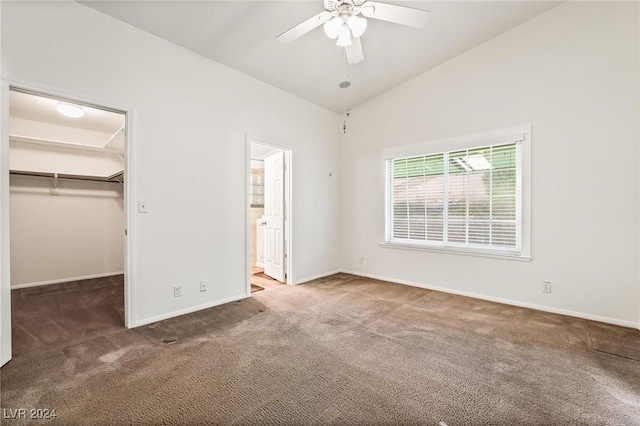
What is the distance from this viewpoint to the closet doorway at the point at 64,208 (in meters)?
3.67

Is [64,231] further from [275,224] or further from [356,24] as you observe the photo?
[356,24]

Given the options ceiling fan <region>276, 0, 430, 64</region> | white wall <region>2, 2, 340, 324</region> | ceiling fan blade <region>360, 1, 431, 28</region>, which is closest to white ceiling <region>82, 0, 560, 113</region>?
white wall <region>2, 2, 340, 324</region>

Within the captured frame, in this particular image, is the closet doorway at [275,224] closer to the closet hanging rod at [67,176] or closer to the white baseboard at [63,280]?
the closet hanging rod at [67,176]

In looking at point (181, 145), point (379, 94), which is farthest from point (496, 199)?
point (181, 145)

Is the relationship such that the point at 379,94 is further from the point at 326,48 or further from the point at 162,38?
the point at 162,38

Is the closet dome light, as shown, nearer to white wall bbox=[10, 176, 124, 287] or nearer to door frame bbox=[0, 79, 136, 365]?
door frame bbox=[0, 79, 136, 365]

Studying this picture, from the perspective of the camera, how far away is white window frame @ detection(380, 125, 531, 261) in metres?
3.25

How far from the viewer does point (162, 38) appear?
290 cm

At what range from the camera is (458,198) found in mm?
3820

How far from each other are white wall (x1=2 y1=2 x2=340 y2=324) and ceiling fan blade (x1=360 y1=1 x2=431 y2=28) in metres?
Answer: 2.05

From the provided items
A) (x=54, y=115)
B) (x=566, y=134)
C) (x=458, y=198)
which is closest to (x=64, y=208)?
(x=54, y=115)

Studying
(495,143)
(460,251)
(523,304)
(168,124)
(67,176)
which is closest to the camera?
(168,124)

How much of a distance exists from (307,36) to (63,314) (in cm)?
412

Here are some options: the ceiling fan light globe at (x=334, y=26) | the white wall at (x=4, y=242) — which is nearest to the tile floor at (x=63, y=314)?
the white wall at (x=4, y=242)
